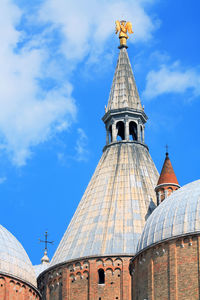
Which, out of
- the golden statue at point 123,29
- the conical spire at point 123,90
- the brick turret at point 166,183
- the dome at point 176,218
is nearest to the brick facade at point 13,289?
the dome at point 176,218

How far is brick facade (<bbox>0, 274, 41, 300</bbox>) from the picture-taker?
61906 millimetres

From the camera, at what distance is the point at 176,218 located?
189ft

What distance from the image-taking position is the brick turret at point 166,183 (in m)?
69.2

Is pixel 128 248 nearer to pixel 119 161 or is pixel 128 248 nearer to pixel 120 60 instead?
pixel 119 161

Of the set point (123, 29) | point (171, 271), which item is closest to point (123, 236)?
point (171, 271)

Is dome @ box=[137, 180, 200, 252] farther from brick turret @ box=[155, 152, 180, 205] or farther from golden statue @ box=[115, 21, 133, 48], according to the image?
golden statue @ box=[115, 21, 133, 48]

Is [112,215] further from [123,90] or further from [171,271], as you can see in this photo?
[171,271]

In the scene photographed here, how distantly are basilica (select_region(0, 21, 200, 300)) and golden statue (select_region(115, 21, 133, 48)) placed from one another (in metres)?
1.57

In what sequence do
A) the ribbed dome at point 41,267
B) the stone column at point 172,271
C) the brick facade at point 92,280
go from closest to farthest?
the stone column at point 172,271
the brick facade at point 92,280
the ribbed dome at point 41,267

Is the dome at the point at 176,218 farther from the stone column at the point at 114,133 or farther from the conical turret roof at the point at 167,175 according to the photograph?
the stone column at the point at 114,133

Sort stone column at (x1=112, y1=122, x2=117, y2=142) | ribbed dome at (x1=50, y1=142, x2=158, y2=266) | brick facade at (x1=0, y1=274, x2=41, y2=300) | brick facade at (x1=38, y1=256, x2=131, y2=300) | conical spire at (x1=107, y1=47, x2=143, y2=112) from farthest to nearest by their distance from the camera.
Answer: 1. conical spire at (x1=107, y1=47, x2=143, y2=112)
2. stone column at (x1=112, y1=122, x2=117, y2=142)
3. ribbed dome at (x1=50, y1=142, x2=158, y2=266)
4. brick facade at (x1=38, y1=256, x2=131, y2=300)
5. brick facade at (x1=0, y1=274, x2=41, y2=300)

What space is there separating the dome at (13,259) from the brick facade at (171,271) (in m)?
8.76

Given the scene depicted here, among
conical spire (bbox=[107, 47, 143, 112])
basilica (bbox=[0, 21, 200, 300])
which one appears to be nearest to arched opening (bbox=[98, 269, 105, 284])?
basilica (bbox=[0, 21, 200, 300])

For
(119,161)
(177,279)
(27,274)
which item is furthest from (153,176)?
(177,279)
